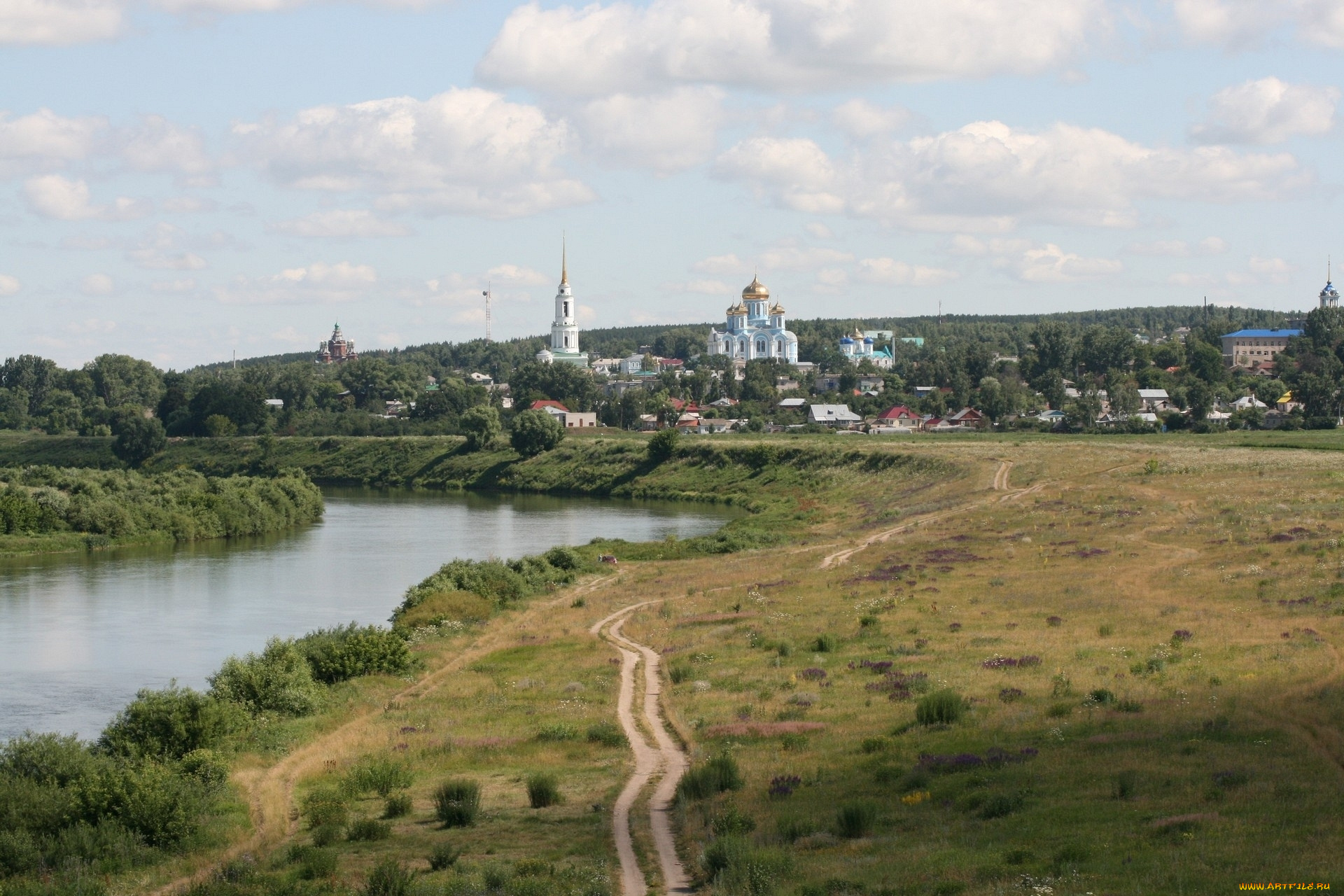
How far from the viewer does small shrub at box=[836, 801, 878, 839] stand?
18297 millimetres

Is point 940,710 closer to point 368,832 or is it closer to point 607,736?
point 607,736

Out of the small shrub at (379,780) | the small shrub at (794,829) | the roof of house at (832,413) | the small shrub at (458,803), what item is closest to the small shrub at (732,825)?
the small shrub at (794,829)

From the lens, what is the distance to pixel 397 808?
21.8 meters

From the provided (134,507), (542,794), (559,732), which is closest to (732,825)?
(542,794)

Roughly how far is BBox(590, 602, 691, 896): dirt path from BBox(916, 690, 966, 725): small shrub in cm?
426

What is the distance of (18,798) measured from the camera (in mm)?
21469

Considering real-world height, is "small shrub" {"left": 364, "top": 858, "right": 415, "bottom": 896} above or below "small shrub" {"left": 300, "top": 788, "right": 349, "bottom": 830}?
above

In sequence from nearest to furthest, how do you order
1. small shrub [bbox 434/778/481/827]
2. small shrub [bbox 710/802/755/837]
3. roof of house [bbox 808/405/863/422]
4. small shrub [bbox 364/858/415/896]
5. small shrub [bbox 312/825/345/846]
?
small shrub [bbox 364/858/415/896]
small shrub [bbox 710/802/755/837]
small shrub [bbox 312/825/345/846]
small shrub [bbox 434/778/481/827]
roof of house [bbox 808/405/863/422]

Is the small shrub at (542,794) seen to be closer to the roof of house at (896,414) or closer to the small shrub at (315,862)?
the small shrub at (315,862)

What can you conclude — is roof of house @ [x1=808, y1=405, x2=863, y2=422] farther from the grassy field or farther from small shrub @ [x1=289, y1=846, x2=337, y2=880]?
small shrub @ [x1=289, y1=846, x2=337, y2=880]

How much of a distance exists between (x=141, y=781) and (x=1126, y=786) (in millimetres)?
14453

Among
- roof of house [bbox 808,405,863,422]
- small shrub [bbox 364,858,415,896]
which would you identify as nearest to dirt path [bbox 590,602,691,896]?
small shrub [bbox 364,858,415,896]

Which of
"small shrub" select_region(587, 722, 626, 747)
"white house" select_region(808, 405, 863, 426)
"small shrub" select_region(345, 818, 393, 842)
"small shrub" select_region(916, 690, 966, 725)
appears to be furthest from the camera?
"white house" select_region(808, 405, 863, 426)

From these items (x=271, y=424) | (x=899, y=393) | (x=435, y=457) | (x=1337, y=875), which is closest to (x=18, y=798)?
(x=1337, y=875)
